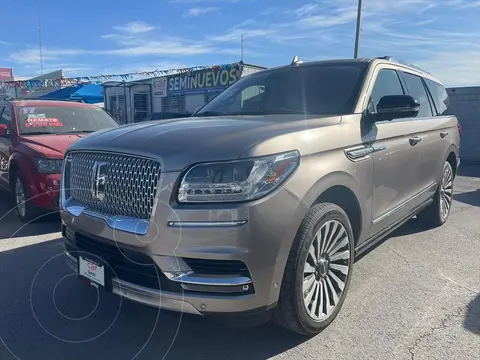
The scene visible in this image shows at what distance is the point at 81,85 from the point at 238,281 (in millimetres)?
21533

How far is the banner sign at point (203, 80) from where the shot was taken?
1620 centimetres

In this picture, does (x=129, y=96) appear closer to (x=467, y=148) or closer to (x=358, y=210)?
(x=467, y=148)

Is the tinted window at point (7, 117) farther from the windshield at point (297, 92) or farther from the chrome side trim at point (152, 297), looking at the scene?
the chrome side trim at point (152, 297)

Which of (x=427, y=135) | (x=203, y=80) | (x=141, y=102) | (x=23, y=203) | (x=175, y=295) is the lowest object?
(x=23, y=203)

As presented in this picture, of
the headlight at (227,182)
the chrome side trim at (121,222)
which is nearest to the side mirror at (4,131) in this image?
the chrome side trim at (121,222)

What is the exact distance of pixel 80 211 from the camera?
2768 mm

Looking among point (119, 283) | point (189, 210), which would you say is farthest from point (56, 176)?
point (189, 210)

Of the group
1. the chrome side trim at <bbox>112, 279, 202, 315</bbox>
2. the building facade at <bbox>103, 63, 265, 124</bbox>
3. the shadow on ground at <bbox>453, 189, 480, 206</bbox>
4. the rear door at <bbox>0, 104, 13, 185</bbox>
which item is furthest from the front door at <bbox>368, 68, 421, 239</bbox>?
the building facade at <bbox>103, 63, 265, 124</bbox>

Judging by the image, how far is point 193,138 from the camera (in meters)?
2.46

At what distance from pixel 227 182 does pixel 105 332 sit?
4.98ft

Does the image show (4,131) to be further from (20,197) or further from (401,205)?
(401,205)

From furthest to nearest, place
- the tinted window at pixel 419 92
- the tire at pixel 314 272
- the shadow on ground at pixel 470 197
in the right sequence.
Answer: the shadow on ground at pixel 470 197 → the tinted window at pixel 419 92 → the tire at pixel 314 272

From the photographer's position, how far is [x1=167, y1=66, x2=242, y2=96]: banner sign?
53.2 feet

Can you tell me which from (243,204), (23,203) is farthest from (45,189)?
(243,204)
